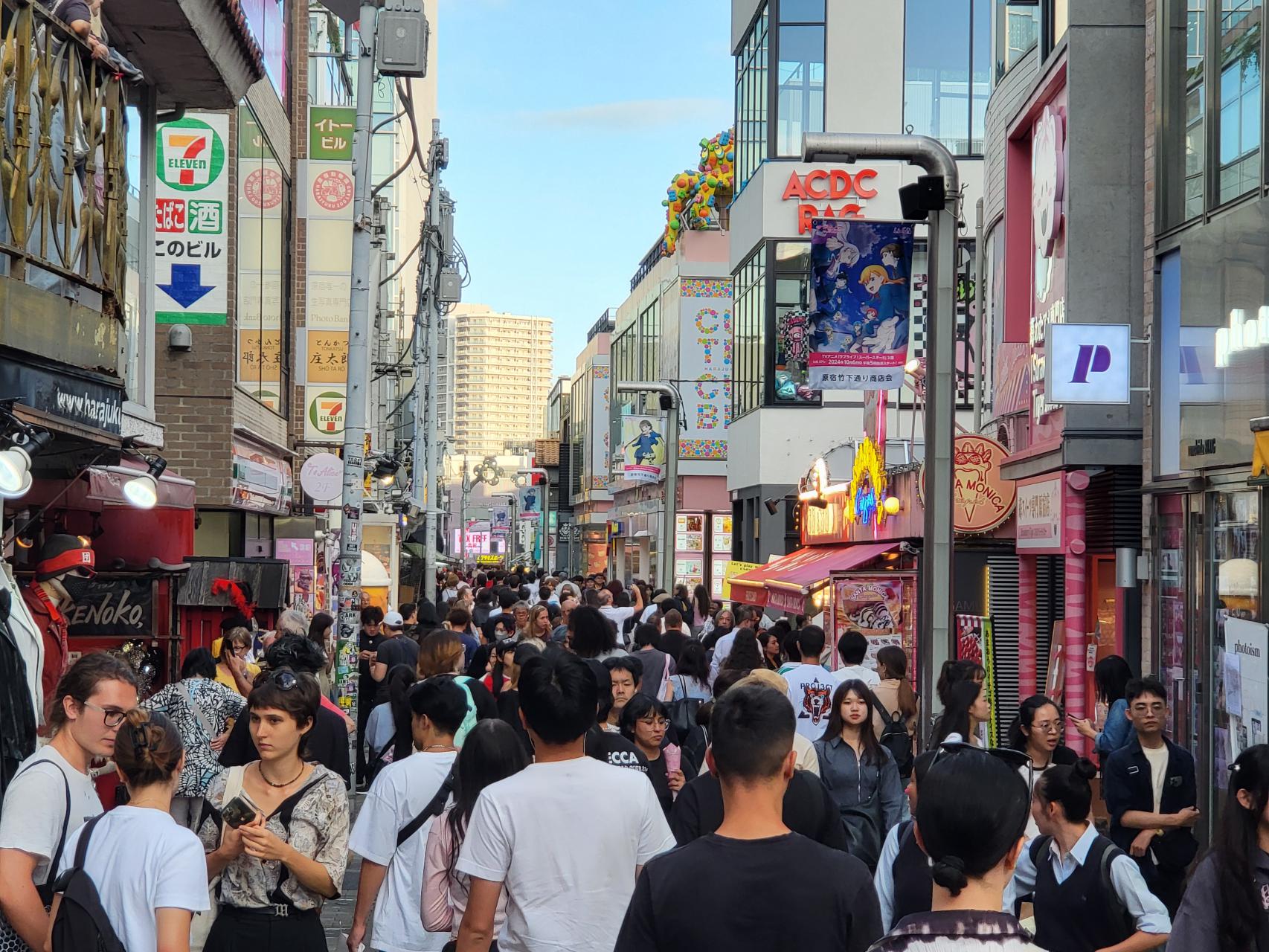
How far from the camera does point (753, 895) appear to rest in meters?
3.71

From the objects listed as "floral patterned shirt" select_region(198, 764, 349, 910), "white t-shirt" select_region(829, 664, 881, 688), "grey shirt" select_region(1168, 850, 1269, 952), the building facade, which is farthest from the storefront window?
the building facade

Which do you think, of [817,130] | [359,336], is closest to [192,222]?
[359,336]

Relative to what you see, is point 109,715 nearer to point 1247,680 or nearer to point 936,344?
point 936,344

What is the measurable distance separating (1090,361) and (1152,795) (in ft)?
20.4

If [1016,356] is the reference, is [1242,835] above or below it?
below

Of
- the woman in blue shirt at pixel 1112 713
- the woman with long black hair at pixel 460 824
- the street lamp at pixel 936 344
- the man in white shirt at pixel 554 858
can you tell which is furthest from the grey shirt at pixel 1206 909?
the street lamp at pixel 936 344

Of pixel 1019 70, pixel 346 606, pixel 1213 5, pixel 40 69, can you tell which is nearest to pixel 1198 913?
pixel 40 69

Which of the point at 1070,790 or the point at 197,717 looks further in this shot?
the point at 197,717

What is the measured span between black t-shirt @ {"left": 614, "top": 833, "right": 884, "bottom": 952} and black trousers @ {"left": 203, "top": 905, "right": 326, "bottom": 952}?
210 cm

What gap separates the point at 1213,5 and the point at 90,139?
844 centimetres

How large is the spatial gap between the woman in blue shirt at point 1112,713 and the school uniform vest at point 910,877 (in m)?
3.53

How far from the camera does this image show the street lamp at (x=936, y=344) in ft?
34.8

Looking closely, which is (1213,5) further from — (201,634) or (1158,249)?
(201,634)

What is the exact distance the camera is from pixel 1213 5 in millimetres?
12672
